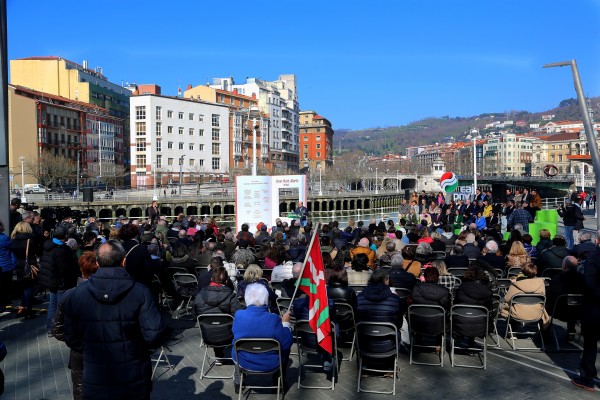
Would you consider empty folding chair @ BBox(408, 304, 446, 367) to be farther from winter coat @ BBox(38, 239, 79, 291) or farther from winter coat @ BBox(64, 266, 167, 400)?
winter coat @ BBox(38, 239, 79, 291)

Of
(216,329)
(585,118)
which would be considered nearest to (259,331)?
(216,329)

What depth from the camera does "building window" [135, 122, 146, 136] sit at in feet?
280

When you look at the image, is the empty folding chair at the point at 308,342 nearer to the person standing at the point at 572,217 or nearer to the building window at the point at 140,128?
the person standing at the point at 572,217

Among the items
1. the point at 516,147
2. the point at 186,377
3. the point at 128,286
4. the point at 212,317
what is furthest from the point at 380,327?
the point at 516,147

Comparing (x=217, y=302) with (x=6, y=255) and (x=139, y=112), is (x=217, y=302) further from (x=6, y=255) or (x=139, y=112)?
(x=139, y=112)

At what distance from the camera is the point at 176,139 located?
88562 millimetres

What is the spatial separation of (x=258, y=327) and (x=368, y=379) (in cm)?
199

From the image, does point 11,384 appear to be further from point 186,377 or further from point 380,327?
point 380,327

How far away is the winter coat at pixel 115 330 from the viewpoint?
13.4 ft

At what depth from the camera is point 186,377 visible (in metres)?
6.93

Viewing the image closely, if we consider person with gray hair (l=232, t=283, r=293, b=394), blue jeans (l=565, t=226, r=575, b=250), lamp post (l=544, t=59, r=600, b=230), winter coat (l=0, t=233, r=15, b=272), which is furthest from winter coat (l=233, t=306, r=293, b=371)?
blue jeans (l=565, t=226, r=575, b=250)

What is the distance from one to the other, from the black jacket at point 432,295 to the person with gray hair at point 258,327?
7.23 feet

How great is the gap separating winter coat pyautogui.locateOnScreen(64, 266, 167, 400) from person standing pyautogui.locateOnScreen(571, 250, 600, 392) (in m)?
4.63

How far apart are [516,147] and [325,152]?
75437 millimetres
